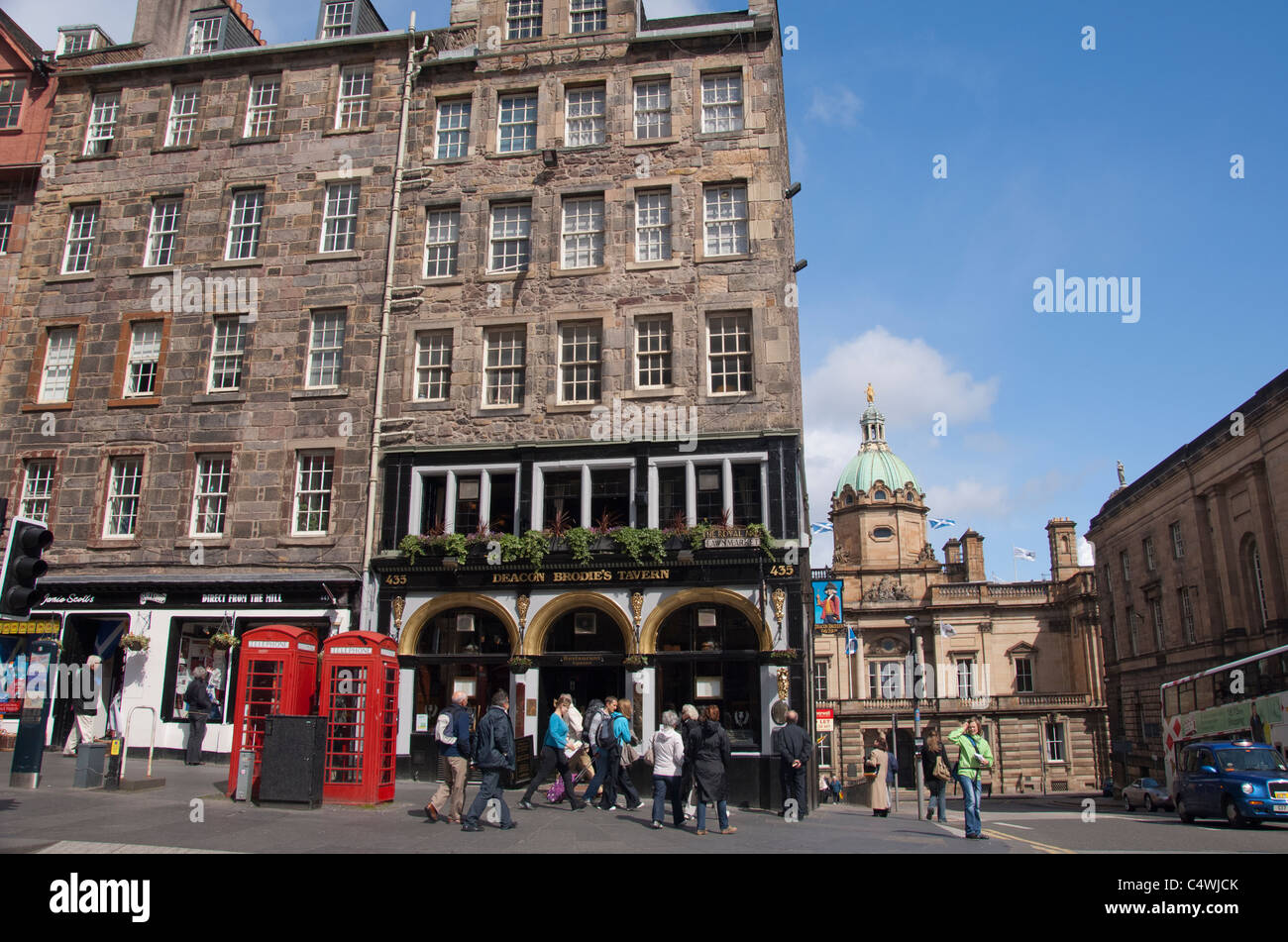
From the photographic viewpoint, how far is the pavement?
1109 centimetres

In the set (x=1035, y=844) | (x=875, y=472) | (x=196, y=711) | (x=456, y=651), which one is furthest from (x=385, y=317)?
(x=875, y=472)

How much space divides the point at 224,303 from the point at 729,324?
549 inches

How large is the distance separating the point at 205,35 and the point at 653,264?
17216 millimetres

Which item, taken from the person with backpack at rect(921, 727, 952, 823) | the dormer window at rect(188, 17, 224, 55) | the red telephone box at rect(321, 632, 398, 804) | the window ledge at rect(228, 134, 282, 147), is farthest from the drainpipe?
the person with backpack at rect(921, 727, 952, 823)

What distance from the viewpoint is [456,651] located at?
21891mm

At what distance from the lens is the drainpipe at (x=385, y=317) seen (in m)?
22.4

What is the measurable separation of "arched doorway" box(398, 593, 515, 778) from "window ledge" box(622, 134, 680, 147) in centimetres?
1239

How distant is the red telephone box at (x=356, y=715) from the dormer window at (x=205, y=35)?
72.2 feet

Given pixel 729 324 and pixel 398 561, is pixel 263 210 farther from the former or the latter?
pixel 729 324

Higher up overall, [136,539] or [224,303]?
[224,303]

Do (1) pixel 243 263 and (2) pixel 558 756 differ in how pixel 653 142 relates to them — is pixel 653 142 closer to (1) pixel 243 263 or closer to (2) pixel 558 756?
(1) pixel 243 263

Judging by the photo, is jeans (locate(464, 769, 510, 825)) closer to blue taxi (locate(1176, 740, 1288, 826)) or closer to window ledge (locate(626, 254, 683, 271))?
window ledge (locate(626, 254, 683, 271))

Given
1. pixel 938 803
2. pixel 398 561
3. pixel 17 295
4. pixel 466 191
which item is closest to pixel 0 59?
pixel 17 295

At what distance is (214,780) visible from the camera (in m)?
18.0
